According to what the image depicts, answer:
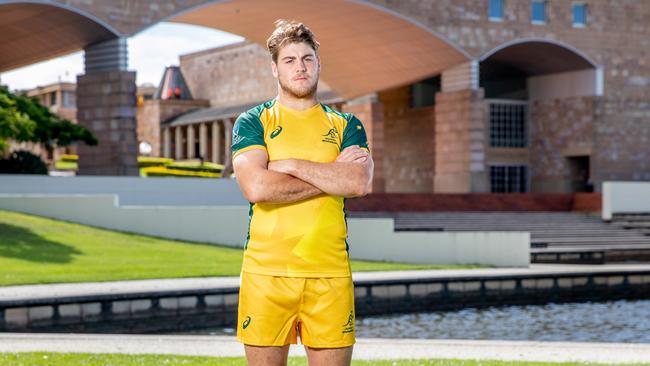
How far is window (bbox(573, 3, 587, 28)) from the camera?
46469mm

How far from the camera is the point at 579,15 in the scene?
46719mm

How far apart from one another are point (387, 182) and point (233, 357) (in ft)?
145

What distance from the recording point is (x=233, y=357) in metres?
12.1

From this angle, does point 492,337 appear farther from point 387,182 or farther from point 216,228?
point 387,182

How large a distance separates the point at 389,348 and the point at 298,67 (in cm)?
757

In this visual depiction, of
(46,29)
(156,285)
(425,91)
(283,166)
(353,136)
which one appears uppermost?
(46,29)

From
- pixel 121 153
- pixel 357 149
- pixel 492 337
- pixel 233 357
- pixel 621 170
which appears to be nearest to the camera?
pixel 357 149

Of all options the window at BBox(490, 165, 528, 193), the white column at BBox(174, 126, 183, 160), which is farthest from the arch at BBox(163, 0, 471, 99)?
the white column at BBox(174, 126, 183, 160)

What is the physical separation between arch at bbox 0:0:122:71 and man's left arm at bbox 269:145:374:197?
102ft

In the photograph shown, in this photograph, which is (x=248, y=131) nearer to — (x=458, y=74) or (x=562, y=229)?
(x=562, y=229)

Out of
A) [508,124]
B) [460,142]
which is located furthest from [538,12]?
[460,142]

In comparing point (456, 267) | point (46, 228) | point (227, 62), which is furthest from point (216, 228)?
point (227, 62)

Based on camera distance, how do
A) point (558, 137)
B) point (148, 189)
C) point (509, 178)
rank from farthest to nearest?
1. point (509, 178)
2. point (558, 137)
3. point (148, 189)

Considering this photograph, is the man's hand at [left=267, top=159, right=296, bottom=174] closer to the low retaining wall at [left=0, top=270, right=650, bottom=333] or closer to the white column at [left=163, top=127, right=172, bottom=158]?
the low retaining wall at [left=0, top=270, right=650, bottom=333]
